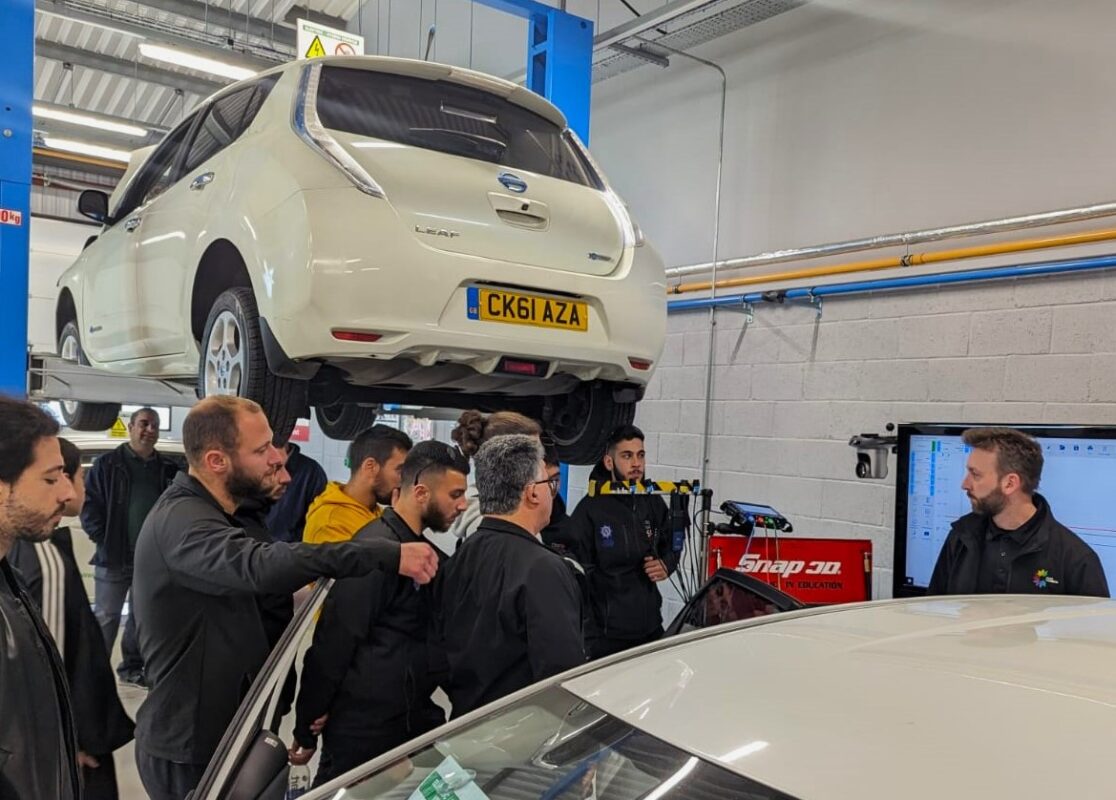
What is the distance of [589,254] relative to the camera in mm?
3148

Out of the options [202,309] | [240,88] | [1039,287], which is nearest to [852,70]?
[1039,287]

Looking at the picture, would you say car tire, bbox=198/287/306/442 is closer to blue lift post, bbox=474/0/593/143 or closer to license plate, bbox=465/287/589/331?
license plate, bbox=465/287/589/331

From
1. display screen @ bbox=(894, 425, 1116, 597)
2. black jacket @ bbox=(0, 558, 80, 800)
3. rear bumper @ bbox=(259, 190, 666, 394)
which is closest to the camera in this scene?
black jacket @ bbox=(0, 558, 80, 800)

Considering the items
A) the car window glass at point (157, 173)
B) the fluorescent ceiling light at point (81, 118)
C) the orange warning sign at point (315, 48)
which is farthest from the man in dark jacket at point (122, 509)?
the fluorescent ceiling light at point (81, 118)

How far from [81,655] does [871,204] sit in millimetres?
4426

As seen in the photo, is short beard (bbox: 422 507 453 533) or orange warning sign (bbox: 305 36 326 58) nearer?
short beard (bbox: 422 507 453 533)

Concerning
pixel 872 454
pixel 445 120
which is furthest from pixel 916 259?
pixel 445 120

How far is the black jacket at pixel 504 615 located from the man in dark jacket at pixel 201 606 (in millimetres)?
166

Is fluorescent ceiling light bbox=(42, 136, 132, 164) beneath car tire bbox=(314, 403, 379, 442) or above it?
above

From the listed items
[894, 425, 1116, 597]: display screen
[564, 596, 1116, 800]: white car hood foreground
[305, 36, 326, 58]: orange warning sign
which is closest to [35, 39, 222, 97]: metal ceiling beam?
[305, 36, 326, 58]: orange warning sign

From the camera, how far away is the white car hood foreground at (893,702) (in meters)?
0.79

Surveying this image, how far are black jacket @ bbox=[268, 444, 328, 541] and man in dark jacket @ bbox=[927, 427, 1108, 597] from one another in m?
2.89

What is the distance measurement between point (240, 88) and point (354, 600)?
6.92 feet

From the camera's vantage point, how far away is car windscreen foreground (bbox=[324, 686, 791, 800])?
0.92 metres
